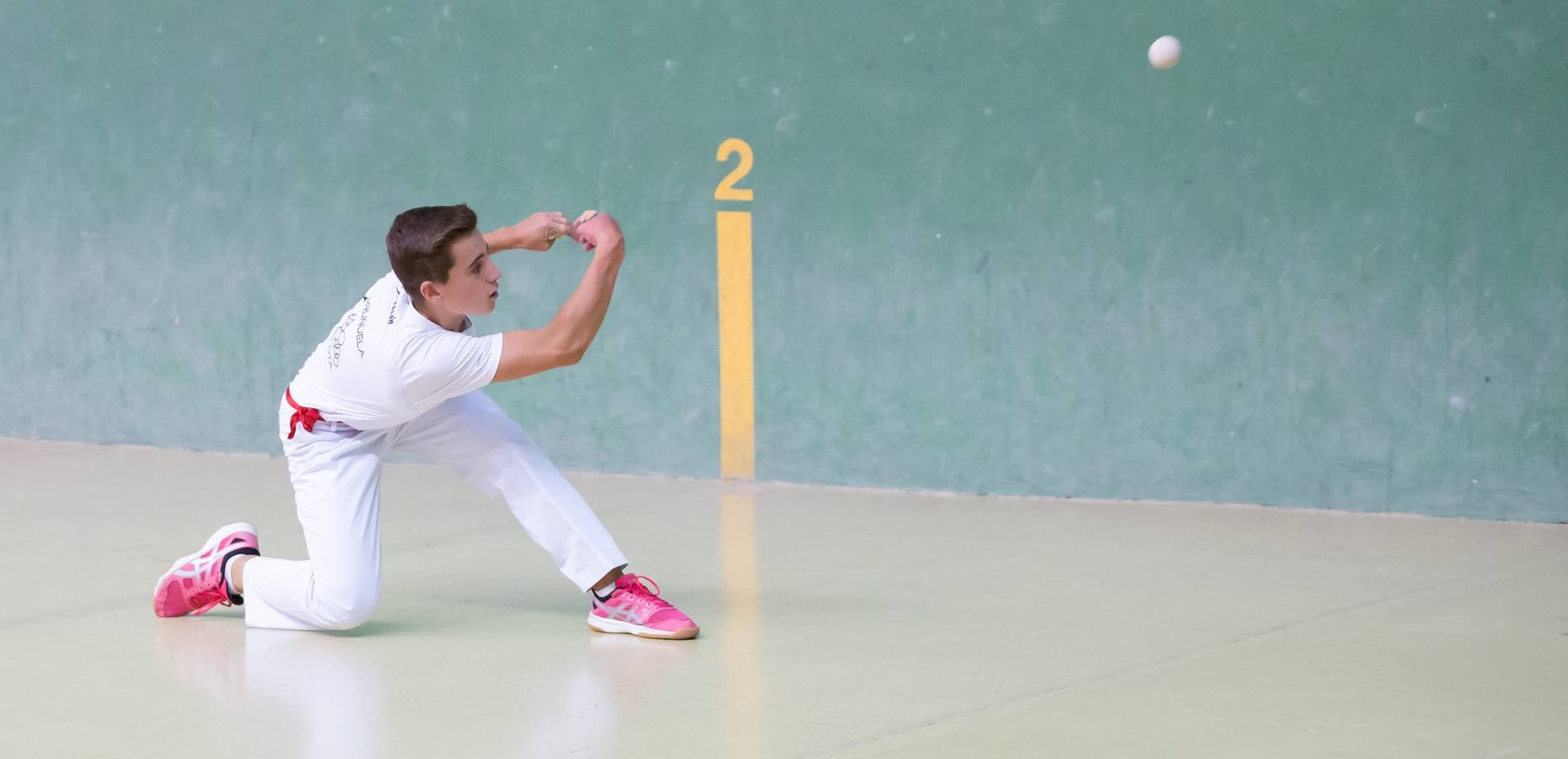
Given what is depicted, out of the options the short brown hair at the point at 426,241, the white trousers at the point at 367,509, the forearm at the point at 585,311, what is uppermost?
the short brown hair at the point at 426,241

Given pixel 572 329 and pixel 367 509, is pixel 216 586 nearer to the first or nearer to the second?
pixel 367 509

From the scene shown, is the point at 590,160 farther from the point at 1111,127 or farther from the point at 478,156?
the point at 1111,127

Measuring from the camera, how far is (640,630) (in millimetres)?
4551

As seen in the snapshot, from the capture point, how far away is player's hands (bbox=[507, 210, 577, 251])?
4625 millimetres

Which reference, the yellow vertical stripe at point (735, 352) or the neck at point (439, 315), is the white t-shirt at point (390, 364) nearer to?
the neck at point (439, 315)

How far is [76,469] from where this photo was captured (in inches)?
295

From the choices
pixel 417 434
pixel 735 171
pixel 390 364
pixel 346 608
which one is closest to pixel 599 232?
pixel 390 364

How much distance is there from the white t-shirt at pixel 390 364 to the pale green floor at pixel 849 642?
0.54 m

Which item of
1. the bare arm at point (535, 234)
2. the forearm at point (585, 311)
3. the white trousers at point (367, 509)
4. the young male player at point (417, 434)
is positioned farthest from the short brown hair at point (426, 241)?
the white trousers at point (367, 509)

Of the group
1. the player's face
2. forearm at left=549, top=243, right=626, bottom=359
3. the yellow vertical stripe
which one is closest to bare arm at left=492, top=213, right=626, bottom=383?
forearm at left=549, top=243, right=626, bottom=359

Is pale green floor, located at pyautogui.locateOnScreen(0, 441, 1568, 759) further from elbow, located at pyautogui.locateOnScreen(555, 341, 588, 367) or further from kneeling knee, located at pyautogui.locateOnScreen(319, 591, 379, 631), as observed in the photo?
elbow, located at pyautogui.locateOnScreen(555, 341, 588, 367)

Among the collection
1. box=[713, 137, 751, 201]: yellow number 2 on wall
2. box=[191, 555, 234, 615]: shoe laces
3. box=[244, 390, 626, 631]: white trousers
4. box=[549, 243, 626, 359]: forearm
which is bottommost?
box=[191, 555, 234, 615]: shoe laces

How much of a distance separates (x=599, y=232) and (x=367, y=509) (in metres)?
0.89

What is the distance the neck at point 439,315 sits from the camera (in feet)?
14.8
